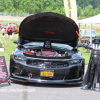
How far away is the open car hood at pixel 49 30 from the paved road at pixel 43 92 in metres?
1.73

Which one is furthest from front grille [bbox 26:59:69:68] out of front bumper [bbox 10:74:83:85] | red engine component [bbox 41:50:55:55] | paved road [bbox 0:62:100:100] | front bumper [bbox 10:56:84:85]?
red engine component [bbox 41:50:55:55]

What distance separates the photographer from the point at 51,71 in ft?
20.7

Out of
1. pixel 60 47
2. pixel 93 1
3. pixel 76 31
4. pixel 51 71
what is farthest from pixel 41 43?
pixel 93 1

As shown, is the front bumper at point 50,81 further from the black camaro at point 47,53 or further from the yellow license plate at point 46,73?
the yellow license plate at point 46,73

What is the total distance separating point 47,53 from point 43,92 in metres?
1.63

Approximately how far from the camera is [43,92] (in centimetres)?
594

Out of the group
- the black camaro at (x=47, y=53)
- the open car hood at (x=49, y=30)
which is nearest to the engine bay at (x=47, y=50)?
the black camaro at (x=47, y=53)

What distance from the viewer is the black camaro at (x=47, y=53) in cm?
638

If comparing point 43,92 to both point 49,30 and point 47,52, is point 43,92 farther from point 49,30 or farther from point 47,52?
point 49,30

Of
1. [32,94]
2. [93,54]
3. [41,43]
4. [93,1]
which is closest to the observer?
[32,94]

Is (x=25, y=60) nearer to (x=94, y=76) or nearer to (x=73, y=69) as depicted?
(x=73, y=69)

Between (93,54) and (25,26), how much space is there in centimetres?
234

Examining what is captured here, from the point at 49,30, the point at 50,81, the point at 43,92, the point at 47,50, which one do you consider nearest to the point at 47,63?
the point at 50,81

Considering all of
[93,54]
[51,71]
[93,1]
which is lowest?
[51,71]
